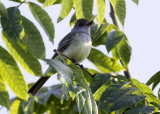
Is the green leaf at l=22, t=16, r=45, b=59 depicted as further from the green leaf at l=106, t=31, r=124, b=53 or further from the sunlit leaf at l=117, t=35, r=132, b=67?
the sunlit leaf at l=117, t=35, r=132, b=67

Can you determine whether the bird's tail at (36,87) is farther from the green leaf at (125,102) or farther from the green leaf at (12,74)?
the green leaf at (125,102)

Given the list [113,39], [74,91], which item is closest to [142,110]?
[74,91]

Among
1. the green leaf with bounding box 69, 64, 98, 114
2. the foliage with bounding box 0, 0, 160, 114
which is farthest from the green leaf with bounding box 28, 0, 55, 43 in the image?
the green leaf with bounding box 69, 64, 98, 114

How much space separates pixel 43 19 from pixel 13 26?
0.44 meters

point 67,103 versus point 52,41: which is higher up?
point 52,41

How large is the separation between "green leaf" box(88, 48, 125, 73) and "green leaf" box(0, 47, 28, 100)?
110cm

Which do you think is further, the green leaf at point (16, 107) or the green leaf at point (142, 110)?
the green leaf at point (16, 107)

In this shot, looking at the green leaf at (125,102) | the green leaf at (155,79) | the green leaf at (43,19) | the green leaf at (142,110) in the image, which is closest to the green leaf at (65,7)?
the green leaf at (43,19)

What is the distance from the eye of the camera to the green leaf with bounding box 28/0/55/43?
304cm

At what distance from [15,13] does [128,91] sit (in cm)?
123

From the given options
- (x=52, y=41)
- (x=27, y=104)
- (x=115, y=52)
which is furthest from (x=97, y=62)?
(x=27, y=104)

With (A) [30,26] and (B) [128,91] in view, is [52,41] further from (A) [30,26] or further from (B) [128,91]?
(B) [128,91]

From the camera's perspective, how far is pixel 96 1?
2.77 m

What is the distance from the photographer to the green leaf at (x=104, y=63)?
11.4 ft
